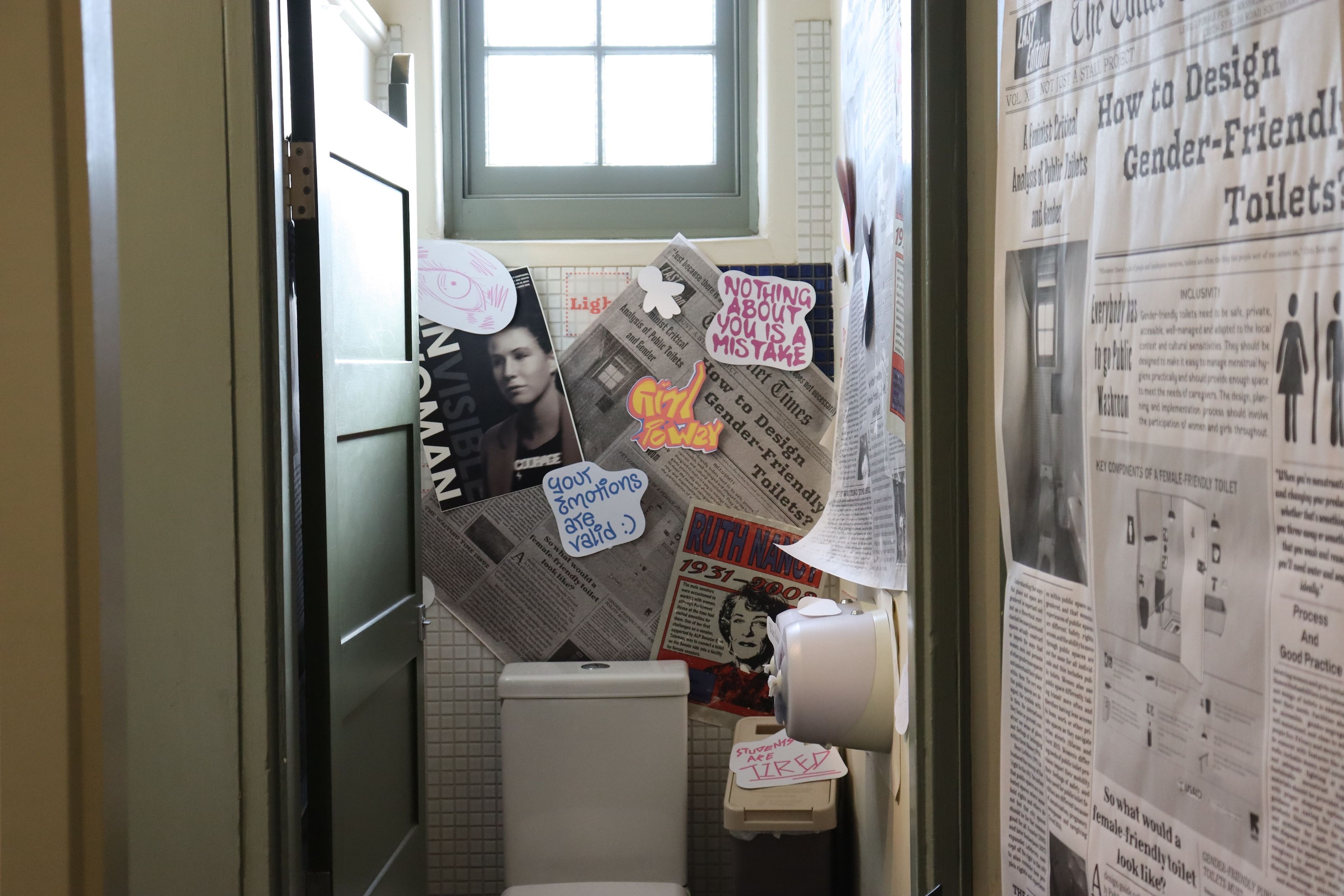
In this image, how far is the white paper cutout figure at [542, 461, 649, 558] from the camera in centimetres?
223

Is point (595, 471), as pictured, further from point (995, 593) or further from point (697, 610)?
point (995, 593)

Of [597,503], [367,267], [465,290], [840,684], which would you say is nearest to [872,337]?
[840,684]

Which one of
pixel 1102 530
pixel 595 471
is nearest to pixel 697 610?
pixel 595 471

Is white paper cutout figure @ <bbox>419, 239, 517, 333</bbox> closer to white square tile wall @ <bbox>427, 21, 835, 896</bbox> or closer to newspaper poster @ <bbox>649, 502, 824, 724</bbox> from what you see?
white square tile wall @ <bbox>427, 21, 835, 896</bbox>

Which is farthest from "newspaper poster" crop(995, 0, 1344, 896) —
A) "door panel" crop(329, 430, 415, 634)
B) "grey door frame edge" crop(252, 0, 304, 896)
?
"door panel" crop(329, 430, 415, 634)

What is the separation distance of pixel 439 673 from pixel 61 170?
1.94m

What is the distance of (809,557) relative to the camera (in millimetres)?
1612

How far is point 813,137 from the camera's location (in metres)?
2.19

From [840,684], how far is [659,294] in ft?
3.69

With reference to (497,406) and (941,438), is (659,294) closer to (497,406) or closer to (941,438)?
(497,406)

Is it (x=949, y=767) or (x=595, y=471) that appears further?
(x=595, y=471)

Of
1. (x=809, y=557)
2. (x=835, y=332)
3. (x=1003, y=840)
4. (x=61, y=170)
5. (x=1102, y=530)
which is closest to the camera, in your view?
(x=61, y=170)

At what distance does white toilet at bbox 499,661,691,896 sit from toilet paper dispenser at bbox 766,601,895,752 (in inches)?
29.0

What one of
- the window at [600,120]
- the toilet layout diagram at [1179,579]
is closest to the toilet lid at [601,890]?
the window at [600,120]
